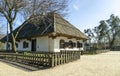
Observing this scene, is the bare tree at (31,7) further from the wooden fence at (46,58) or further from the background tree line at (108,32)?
the background tree line at (108,32)

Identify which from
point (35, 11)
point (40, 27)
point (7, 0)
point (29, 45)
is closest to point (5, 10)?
point (7, 0)

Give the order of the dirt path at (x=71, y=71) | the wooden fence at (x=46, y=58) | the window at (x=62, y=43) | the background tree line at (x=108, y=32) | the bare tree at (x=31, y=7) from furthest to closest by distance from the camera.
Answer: the background tree line at (x=108, y=32)
the window at (x=62, y=43)
the bare tree at (x=31, y=7)
the wooden fence at (x=46, y=58)
the dirt path at (x=71, y=71)

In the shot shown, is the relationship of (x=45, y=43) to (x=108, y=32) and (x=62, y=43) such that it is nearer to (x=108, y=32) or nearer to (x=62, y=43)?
(x=62, y=43)

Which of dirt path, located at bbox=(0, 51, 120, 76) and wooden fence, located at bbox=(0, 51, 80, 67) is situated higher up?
wooden fence, located at bbox=(0, 51, 80, 67)

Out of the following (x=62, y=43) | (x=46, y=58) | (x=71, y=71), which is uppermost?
(x=62, y=43)

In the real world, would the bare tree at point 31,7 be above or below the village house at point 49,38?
above

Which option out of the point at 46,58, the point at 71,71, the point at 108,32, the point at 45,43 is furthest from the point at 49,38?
the point at 108,32

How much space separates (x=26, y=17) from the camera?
72.6ft

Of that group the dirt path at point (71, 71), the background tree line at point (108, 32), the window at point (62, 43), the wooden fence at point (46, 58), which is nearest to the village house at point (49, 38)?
the window at point (62, 43)

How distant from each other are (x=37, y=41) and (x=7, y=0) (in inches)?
322

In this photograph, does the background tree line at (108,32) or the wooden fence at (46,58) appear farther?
the background tree line at (108,32)

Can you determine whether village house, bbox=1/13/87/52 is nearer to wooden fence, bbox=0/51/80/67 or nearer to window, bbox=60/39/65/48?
window, bbox=60/39/65/48

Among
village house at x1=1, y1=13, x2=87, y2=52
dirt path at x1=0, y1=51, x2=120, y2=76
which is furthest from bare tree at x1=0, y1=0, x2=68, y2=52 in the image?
dirt path at x1=0, y1=51, x2=120, y2=76

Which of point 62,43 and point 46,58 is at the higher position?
point 62,43
